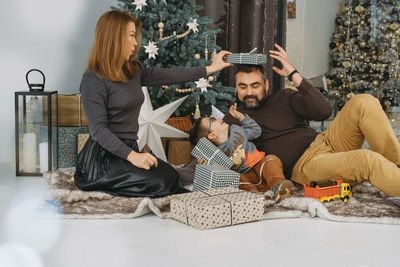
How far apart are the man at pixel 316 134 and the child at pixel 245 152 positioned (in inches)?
4.8

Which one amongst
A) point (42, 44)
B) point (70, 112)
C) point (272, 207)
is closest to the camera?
point (272, 207)

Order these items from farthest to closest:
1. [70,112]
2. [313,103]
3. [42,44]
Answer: [42,44] → [70,112] → [313,103]

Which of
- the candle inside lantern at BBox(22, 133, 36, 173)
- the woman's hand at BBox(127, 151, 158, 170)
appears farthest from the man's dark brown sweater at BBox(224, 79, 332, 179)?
the candle inside lantern at BBox(22, 133, 36, 173)

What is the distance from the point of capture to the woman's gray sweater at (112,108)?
8.50ft

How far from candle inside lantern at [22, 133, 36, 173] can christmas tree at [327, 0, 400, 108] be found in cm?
480

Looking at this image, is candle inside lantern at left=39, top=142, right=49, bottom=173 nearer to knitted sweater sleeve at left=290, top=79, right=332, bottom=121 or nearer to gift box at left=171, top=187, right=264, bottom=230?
gift box at left=171, top=187, right=264, bottom=230

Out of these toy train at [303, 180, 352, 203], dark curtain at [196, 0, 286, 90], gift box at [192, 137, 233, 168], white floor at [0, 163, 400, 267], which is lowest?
white floor at [0, 163, 400, 267]

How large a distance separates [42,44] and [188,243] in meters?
2.80

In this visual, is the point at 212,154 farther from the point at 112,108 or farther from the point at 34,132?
the point at 34,132

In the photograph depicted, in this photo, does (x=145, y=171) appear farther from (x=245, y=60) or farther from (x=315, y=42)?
(x=315, y=42)

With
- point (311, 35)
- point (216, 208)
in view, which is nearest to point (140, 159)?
point (216, 208)

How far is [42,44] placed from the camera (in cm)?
425

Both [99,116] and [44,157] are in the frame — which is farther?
[44,157]

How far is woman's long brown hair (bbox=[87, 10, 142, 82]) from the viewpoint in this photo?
2.67 meters
